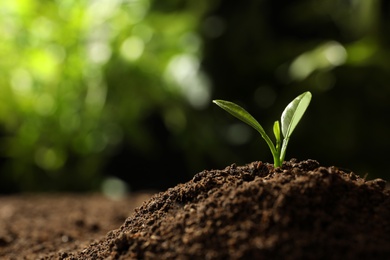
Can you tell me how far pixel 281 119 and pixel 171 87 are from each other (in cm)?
265

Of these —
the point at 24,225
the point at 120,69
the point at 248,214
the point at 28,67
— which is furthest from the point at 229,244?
the point at 28,67

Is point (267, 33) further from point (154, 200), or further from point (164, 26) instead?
point (154, 200)

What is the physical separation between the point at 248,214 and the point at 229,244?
0.07m

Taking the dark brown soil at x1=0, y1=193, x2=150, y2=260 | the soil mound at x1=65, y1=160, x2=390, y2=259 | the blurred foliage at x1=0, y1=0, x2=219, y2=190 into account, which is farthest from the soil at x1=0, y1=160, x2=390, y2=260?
the blurred foliage at x1=0, y1=0, x2=219, y2=190

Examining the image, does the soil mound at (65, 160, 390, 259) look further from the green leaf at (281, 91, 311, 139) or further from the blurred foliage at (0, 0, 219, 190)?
the blurred foliage at (0, 0, 219, 190)

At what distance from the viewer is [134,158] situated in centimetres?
411

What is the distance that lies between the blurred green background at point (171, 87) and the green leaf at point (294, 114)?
255 centimetres

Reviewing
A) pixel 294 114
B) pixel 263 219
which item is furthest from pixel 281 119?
pixel 263 219

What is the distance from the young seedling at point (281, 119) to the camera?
111 cm

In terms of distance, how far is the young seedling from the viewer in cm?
111

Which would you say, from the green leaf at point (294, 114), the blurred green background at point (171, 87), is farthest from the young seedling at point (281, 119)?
the blurred green background at point (171, 87)

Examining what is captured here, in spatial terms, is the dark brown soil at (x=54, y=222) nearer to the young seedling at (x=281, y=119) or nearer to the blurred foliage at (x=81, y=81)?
the young seedling at (x=281, y=119)

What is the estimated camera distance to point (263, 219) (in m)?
0.91

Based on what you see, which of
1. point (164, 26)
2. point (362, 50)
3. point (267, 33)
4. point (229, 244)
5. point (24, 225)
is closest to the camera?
point (229, 244)
